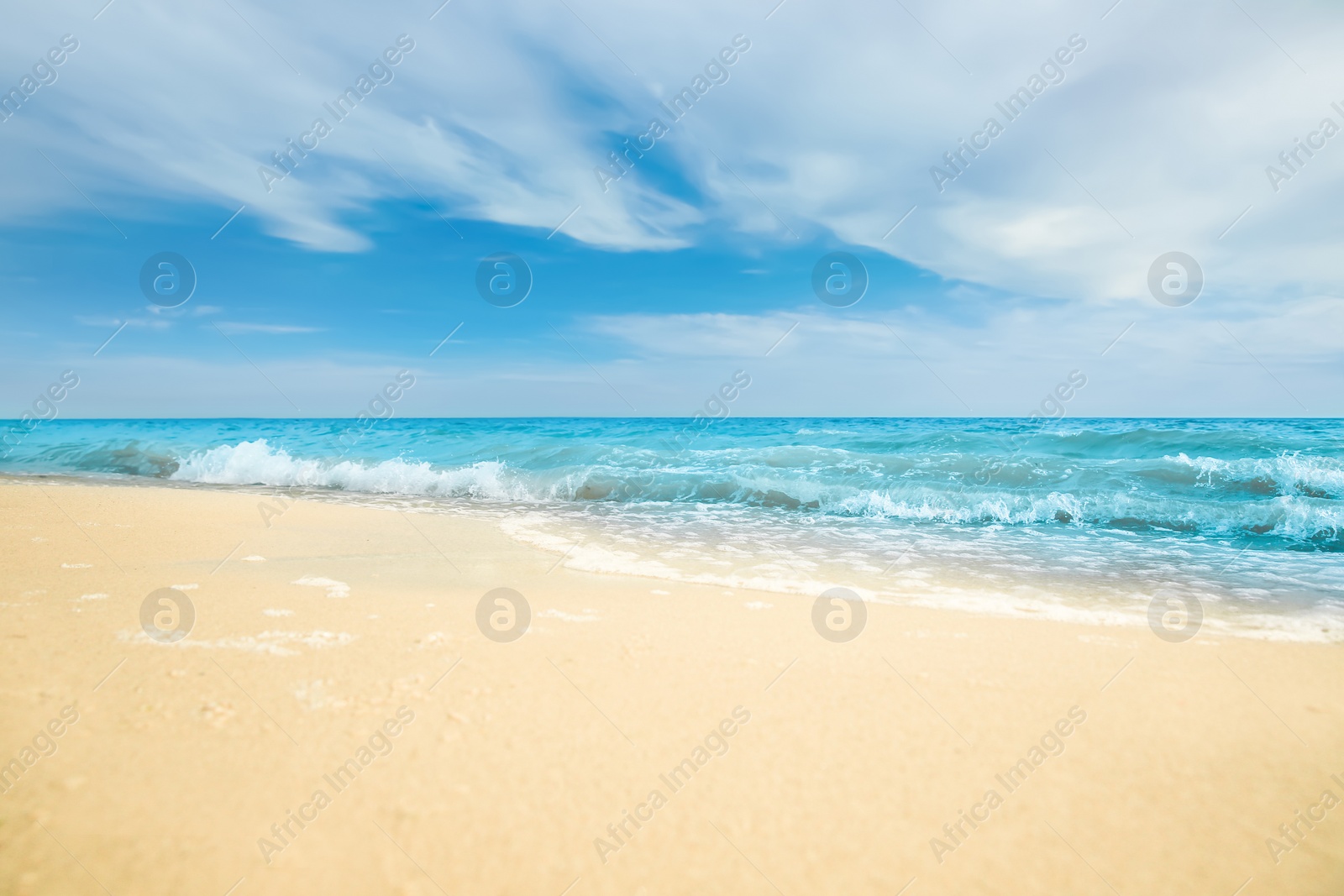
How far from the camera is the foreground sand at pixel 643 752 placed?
201 cm

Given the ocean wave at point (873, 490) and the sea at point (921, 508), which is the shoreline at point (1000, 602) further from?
the ocean wave at point (873, 490)

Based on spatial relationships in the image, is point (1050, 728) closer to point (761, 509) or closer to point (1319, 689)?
point (1319, 689)

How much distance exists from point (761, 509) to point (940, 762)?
7762 millimetres

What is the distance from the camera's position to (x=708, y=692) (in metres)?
3.11
